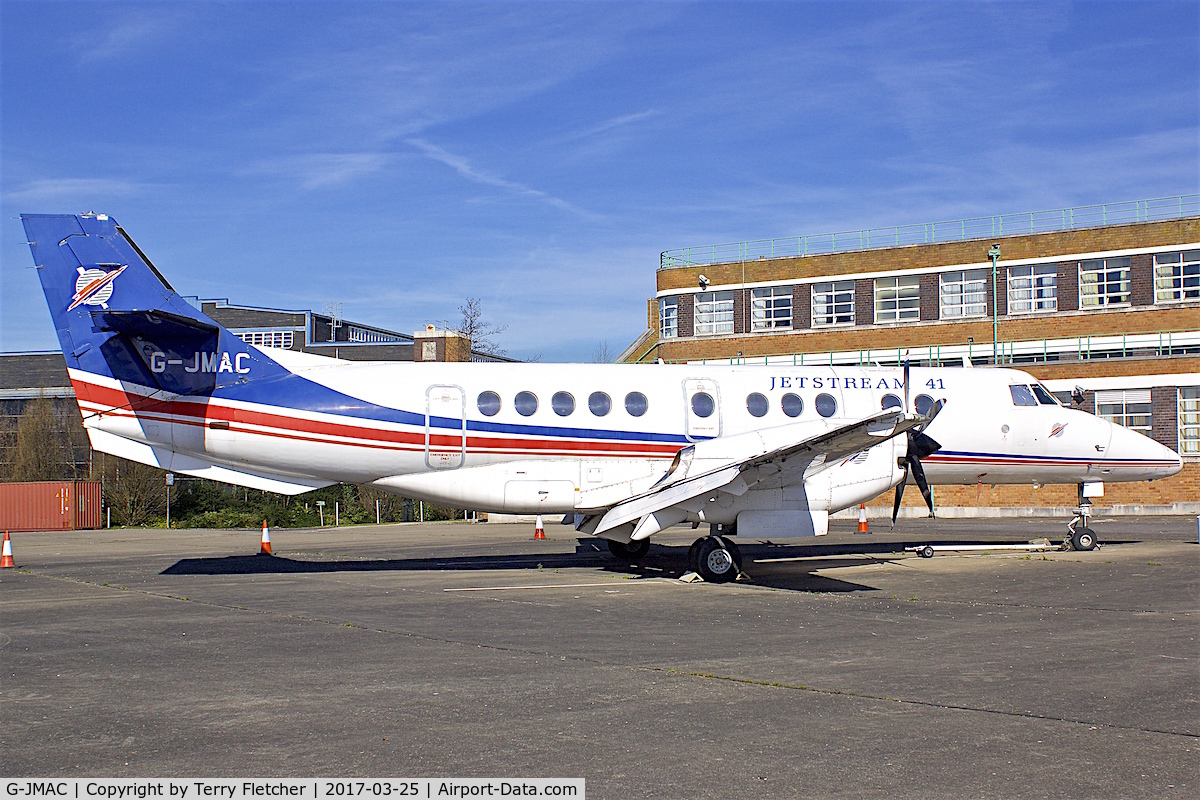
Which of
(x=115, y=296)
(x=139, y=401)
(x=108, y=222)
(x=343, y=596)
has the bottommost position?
(x=343, y=596)

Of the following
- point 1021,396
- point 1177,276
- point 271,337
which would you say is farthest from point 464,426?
point 271,337

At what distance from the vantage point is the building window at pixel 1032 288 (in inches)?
1720

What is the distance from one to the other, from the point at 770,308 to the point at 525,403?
1304 inches

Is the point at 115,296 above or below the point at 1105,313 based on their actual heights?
below

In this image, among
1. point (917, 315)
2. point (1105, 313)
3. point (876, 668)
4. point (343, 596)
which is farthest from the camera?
point (917, 315)

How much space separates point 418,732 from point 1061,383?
36.7 metres

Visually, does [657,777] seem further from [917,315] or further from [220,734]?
[917,315]

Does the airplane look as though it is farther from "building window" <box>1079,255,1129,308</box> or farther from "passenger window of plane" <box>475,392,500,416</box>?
"building window" <box>1079,255,1129,308</box>

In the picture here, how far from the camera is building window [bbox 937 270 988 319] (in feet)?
147

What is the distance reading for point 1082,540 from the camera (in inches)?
813

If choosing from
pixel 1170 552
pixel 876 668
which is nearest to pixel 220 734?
pixel 876 668

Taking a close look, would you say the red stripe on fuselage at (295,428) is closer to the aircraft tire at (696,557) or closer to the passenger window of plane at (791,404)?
the aircraft tire at (696,557)

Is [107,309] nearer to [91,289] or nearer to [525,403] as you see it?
[91,289]

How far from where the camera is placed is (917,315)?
45.8 meters
